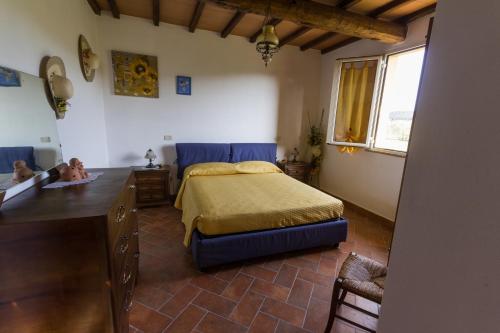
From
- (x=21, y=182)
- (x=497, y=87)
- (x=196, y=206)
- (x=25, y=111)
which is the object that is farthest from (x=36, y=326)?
(x=497, y=87)

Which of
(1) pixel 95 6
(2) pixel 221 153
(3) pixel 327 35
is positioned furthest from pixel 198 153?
(3) pixel 327 35

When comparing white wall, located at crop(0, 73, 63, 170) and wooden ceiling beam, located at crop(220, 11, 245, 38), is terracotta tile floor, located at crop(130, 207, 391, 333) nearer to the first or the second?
white wall, located at crop(0, 73, 63, 170)

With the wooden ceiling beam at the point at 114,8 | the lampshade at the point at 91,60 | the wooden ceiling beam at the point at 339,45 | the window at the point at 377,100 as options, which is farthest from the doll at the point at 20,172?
the wooden ceiling beam at the point at 339,45

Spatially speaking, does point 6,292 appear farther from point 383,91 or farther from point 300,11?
point 383,91

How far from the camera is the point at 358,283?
1.39m

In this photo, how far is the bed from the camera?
2114 millimetres

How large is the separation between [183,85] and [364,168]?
3.24m

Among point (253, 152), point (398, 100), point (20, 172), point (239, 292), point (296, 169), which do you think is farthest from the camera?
point (296, 169)

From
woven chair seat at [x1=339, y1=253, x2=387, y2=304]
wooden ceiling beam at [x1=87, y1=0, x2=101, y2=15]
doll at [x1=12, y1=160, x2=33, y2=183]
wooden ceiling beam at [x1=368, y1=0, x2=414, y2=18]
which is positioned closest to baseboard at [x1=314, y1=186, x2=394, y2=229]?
woven chair seat at [x1=339, y1=253, x2=387, y2=304]

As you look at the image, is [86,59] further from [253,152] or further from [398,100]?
A: [398,100]

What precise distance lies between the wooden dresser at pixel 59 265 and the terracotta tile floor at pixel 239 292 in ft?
2.17

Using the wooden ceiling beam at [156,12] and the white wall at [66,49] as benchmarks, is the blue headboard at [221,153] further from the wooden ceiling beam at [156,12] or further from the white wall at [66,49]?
the wooden ceiling beam at [156,12]

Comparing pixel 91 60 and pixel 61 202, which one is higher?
pixel 91 60

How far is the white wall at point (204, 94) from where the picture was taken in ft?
11.3
